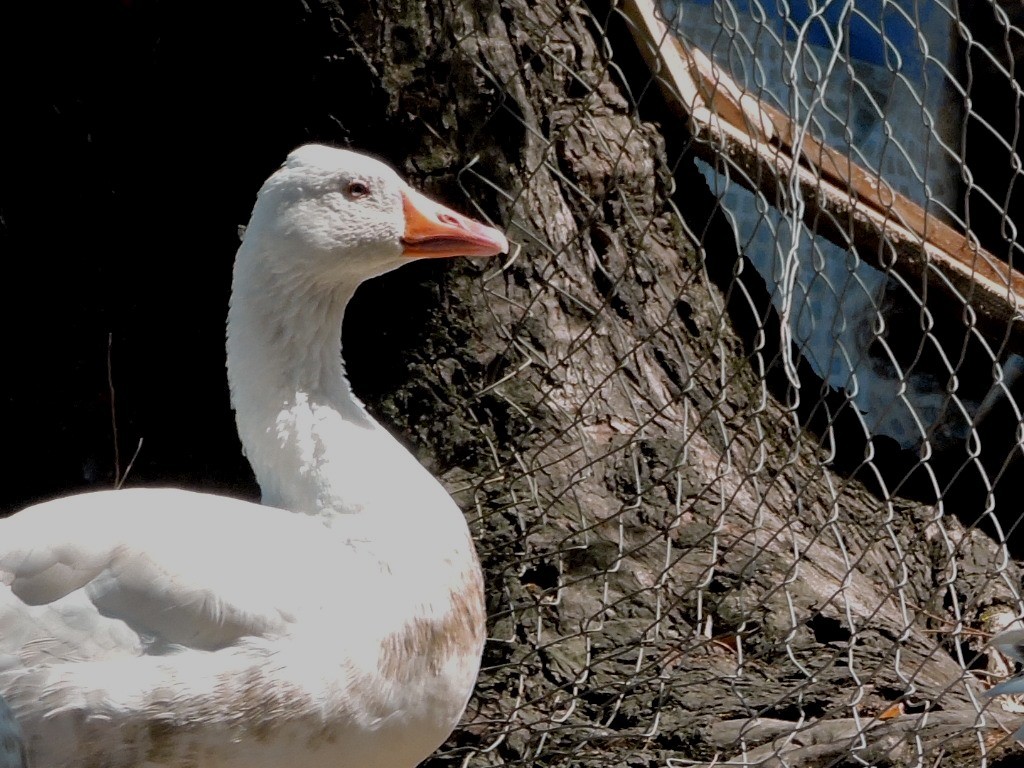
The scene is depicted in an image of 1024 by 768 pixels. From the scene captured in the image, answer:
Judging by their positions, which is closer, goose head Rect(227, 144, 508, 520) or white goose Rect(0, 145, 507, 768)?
white goose Rect(0, 145, 507, 768)

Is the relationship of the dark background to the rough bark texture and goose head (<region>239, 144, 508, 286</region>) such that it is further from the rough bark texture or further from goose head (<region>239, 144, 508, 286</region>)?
goose head (<region>239, 144, 508, 286</region>)

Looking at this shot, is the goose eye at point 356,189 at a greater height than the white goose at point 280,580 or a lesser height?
greater

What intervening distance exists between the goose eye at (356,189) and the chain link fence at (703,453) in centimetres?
89

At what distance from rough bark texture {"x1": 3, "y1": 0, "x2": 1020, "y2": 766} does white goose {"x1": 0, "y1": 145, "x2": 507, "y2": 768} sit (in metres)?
0.87

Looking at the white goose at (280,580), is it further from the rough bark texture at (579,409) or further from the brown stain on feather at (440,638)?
the rough bark texture at (579,409)

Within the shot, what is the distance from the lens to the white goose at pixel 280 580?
2.61 m

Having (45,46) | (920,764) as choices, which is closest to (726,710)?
(920,764)

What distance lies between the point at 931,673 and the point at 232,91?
2.53 metres

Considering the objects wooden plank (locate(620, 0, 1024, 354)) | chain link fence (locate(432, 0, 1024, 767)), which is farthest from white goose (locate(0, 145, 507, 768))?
wooden plank (locate(620, 0, 1024, 354))

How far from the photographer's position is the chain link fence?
3.54m

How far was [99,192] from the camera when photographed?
14.4 ft

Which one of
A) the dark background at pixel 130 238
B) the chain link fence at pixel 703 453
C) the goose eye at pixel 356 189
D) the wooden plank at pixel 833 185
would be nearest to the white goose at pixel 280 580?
the goose eye at pixel 356 189

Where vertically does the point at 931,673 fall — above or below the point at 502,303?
below

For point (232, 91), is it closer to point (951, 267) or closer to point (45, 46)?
point (45, 46)
